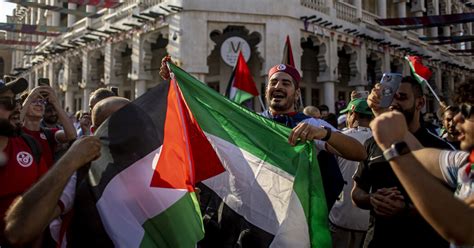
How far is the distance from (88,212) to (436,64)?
26.6 m

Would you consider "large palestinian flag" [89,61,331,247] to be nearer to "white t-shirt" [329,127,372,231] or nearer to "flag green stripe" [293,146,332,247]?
"flag green stripe" [293,146,332,247]

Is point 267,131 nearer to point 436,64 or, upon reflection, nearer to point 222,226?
point 222,226

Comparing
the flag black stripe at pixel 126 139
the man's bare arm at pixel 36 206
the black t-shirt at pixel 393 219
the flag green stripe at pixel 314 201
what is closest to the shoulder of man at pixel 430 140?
the black t-shirt at pixel 393 219

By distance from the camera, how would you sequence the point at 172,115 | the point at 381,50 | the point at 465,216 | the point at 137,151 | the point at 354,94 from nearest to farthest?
the point at 465,216, the point at 137,151, the point at 172,115, the point at 354,94, the point at 381,50

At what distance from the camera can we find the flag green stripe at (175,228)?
7.79 ft

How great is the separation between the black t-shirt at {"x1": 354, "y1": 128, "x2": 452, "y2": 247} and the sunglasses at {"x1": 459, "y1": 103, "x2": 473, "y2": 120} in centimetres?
100

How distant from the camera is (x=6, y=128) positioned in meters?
2.43

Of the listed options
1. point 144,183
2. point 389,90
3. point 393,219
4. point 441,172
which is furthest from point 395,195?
point 144,183

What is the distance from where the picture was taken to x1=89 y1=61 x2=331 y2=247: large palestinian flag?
7.83 ft

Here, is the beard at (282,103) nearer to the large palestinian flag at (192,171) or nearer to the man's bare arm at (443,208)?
the large palestinian flag at (192,171)

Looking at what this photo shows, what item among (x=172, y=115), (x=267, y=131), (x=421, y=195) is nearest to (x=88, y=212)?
(x=172, y=115)

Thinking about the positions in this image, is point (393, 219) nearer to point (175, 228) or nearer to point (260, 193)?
point (260, 193)

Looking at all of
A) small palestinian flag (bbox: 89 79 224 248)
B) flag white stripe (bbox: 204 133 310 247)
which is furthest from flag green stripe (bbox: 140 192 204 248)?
flag white stripe (bbox: 204 133 310 247)

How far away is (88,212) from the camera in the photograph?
2.31 meters
